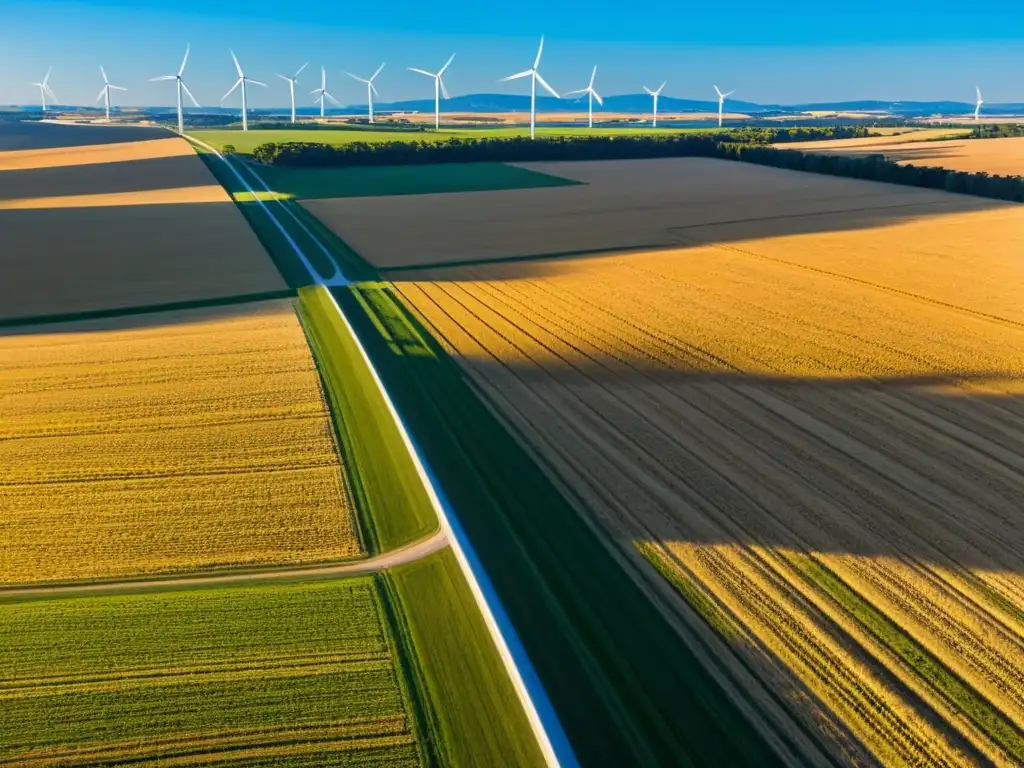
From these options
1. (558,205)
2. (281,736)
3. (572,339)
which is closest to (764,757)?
Answer: (281,736)

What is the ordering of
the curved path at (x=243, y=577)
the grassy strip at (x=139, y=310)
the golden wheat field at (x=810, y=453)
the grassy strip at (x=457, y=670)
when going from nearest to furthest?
1. the grassy strip at (x=457, y=670)
2. the golden wheat field at (x=810, y=453)
3. the curved path at (x=243, y=577)
4. the grassy strip at (x=139, y=310)

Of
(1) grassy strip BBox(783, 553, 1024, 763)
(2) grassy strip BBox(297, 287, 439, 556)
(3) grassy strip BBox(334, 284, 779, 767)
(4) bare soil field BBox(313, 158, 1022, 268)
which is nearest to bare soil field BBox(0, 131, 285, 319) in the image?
(4) bare soil field BBox(313, 158, 1022, 268)

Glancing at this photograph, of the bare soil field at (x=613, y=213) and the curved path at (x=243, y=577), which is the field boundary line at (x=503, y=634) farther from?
the bare soil field at (x=613, y=213)

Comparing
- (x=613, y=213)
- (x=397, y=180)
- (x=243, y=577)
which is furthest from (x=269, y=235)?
(x=243, y=577)

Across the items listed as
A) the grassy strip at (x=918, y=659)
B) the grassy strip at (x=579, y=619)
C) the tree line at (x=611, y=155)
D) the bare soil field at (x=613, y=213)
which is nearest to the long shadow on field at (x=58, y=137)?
the tree line at (x=611, y=155)

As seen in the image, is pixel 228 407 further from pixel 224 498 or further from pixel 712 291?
pixel 712 291

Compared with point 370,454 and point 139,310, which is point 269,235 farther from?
point 370,454

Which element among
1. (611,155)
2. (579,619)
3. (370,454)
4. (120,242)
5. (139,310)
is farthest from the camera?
(611,155)
